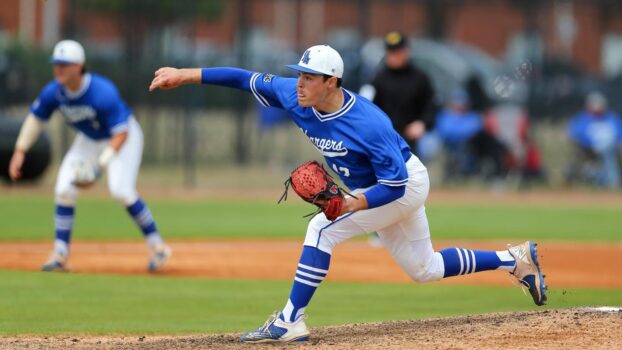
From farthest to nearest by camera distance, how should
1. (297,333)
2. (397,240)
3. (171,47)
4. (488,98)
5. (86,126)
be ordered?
(171,47), (488,98), (86,126), (397,240), (297,333)

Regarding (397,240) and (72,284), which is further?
(72,284)

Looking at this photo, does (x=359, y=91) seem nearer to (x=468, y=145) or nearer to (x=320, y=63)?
(x=468, y=145)

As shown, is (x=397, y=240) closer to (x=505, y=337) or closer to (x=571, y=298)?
(x=505, y=337)

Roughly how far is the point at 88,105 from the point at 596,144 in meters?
14.8

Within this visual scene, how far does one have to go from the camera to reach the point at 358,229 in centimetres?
734

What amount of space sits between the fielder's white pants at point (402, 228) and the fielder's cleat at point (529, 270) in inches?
25.4

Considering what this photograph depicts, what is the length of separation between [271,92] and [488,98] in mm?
17093

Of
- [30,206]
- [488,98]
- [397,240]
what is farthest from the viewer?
[488,98]

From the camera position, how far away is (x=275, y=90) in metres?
7.46

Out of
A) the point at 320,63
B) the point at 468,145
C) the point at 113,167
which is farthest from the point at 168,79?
the point at 468,145

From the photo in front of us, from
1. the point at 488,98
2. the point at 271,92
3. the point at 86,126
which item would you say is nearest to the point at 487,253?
the point at 271,92

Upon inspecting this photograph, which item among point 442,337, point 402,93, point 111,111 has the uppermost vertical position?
point 402,93

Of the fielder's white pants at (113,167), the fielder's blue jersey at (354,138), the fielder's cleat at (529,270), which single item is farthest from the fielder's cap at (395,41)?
the fielder's blue jersey at (354,138)

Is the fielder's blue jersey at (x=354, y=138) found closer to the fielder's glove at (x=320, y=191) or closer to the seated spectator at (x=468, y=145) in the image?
the fielder's glove at (x=320, y=191)
